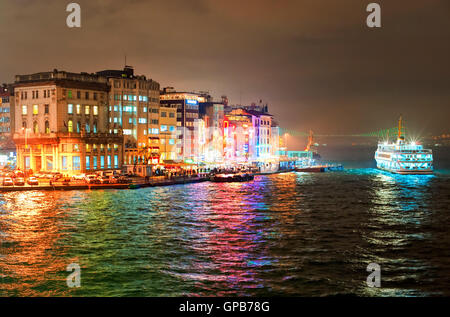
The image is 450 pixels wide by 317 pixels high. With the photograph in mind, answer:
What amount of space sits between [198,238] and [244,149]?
143047mm

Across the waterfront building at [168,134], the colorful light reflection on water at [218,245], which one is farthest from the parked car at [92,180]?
the waterfront building at [168,134]

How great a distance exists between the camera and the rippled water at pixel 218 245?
32.6 meters

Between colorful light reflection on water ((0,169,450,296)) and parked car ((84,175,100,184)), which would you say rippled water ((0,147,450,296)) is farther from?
parked car ((84,175,100,184))

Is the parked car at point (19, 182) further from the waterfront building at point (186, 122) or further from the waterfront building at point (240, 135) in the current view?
the waterfront building at point (240, 135)

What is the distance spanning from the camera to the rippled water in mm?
32562

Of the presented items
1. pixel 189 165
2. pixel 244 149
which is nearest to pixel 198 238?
pixel 189 165

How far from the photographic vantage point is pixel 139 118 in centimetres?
12444

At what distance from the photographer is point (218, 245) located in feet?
144

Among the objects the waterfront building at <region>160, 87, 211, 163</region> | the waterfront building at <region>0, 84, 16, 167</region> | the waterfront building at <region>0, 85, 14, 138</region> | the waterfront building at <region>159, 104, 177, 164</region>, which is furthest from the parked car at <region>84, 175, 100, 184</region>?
the waterfront building at <region>0, 85, 14, 138</region>

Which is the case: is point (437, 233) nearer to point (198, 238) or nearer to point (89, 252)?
point (198, 238)

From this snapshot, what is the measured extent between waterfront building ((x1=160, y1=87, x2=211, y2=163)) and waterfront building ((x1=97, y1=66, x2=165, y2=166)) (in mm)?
13365

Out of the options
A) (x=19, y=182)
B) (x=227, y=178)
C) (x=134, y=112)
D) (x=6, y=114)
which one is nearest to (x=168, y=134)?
(x=134, y=112)

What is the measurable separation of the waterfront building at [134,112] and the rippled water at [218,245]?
1780 inches

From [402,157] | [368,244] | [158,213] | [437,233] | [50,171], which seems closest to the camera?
[368,244]
